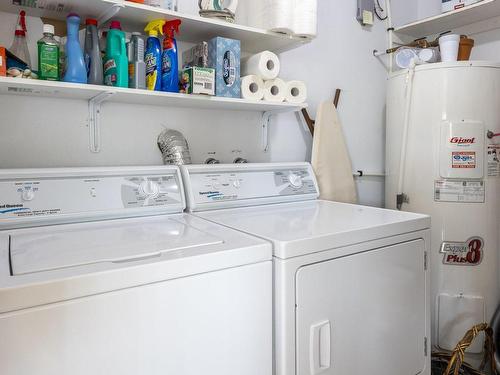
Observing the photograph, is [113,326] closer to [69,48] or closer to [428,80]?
[69,48]

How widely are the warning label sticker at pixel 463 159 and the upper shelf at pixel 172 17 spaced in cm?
109

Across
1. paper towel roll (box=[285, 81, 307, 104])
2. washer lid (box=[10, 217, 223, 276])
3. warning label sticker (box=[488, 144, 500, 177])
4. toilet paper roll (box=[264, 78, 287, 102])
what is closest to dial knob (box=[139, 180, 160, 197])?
washer lid (box=[10, 217, 223, 276])

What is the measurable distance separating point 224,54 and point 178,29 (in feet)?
0.78

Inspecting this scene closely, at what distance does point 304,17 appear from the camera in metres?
1.93

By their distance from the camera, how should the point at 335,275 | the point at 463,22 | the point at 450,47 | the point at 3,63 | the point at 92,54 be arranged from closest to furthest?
the point at 335,275 → the point at 3,63 → the point at 92,54 → the point at 450,47 → the point at 463,22

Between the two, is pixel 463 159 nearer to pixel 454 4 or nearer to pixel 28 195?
pixel 454 4

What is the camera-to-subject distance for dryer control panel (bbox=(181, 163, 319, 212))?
1.73m

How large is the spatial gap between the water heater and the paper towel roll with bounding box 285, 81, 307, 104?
748 mm

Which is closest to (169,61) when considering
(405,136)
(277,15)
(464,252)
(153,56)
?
(153,56)

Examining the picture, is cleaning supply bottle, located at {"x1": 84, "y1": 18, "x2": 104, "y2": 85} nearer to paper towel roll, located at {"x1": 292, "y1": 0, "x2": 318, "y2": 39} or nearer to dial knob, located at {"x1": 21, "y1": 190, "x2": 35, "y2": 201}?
dial knob, located at {"x1": 21, "y1": 190, "x2": 35, "y2": 201}

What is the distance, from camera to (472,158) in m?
2.23

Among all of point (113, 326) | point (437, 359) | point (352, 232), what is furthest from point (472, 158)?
point (113, 326)

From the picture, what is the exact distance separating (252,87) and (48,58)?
92 centimetres

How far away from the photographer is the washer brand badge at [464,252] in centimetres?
228
